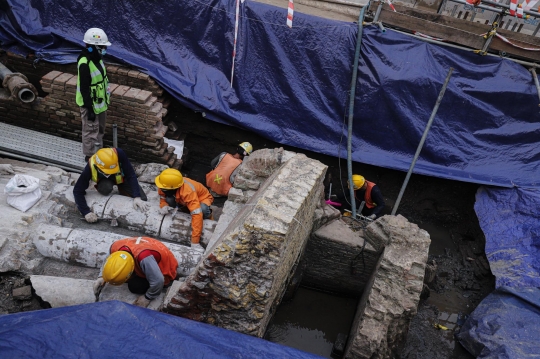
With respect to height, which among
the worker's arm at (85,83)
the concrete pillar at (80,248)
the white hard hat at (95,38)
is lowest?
the concrete pillar at (80,248)

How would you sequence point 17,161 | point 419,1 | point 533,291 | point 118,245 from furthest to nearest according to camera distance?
point 419,1
point 17,161
point 533,291
point 118,245

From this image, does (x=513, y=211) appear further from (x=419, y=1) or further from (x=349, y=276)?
(x=419, y=1)

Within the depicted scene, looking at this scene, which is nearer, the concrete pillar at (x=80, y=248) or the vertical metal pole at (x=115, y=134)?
the concrete pillar at (x=80, y=248)

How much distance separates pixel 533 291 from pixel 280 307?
3071 mm

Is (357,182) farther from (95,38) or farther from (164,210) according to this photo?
(95,38)

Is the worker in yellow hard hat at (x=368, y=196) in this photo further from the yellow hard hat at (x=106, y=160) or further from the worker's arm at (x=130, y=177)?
the yellow hard hat at (x=106, y=160)

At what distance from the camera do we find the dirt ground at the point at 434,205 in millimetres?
5949

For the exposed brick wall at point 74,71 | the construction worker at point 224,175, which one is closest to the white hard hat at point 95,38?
the exposed brick wall at point 74,71

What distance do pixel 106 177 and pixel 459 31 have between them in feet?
18.5

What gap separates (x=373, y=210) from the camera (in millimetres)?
6355

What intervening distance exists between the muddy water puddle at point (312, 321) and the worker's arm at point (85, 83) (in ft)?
12.5

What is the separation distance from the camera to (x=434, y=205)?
23.2 feet

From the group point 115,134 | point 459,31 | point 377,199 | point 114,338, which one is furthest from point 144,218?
point 459,31

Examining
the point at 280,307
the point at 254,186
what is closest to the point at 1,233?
the point at 254,186
